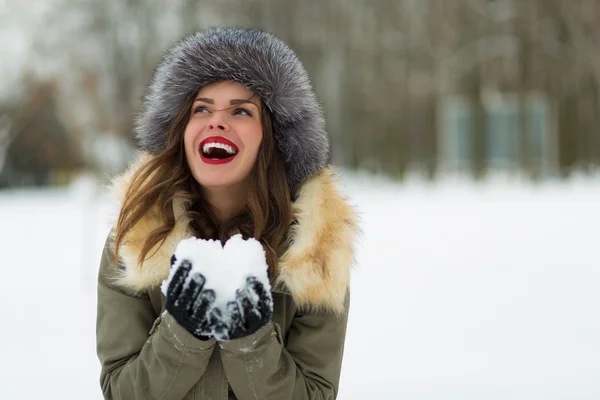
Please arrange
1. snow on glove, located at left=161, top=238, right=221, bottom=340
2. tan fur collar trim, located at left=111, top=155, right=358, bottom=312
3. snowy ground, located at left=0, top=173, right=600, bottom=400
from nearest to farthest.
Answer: snow on glove, located at left=161, top=238, right=221, bottom=340
tan fur collar trim, located at left=111, top=155, right=358, bottom=312
snowy ground, located at left=0, top=173, right=600, bottom=400

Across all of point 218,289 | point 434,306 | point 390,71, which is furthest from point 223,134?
point 390,71

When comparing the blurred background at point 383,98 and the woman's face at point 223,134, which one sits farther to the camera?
the blurred background at point 383,98

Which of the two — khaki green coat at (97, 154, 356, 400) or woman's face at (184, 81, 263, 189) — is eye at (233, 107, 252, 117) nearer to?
woman's face at (184, 81, 263, 189)

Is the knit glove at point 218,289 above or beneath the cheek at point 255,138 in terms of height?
beneath

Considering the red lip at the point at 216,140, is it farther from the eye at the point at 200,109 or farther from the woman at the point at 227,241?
the eye at the point at 200,109

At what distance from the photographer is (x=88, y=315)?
687cm

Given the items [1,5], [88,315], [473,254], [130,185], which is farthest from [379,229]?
[1,5]

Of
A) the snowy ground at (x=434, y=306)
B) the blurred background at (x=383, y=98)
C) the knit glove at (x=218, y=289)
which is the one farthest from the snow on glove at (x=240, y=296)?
the blurred background at (x=383, y=98)

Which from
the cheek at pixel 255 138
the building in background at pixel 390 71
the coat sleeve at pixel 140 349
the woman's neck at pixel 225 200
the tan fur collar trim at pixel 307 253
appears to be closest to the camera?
the coat sleeve at pixel 140 349

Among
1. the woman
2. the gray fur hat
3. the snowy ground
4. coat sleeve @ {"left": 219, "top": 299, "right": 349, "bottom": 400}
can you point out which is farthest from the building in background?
coat sleeve @ {"left": 219, "top": 299, "right": 349, "bottom": 400}

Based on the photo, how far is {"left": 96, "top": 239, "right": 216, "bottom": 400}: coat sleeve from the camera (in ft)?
6.02

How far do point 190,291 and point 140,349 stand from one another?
1.20ft

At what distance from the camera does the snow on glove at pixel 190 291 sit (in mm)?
1734

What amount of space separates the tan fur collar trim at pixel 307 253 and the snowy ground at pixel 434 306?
8.7 inches
